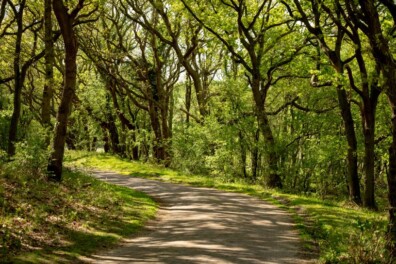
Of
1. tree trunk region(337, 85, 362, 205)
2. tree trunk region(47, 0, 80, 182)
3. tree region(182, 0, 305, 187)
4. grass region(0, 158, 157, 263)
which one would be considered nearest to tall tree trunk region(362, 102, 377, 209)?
tree trunk region(337, 85, 362, 205)

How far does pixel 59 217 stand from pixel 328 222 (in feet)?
25.9

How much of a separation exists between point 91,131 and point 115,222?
30.2 m

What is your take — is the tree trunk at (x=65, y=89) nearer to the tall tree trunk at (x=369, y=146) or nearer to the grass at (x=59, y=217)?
the grass at (x=59, y=217)

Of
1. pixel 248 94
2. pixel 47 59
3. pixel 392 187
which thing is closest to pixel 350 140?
Answer: pixel 248 94

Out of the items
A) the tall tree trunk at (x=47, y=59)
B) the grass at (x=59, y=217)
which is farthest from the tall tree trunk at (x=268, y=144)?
the tall tree trunk at (x=47, y=59)

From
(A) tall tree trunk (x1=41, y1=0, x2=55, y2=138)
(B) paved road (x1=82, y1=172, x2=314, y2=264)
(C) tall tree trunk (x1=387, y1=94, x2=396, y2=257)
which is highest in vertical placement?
(A) tall tree trunk (x1=41, y1=0, x2=55, y2=138)

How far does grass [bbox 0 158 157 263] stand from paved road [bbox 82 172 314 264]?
614mm

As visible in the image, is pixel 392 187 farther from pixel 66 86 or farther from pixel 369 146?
pixel 66 86

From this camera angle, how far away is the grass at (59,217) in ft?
30.1

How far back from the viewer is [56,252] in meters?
9.36

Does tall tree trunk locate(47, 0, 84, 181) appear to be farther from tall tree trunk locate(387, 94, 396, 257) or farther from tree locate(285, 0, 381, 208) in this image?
tall tree trunk locate(387, 94, 396, 257)

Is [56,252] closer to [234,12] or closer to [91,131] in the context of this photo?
[234,12]

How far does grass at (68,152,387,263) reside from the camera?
879 cm

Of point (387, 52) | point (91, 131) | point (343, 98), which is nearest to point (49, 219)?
point (387, 52)
